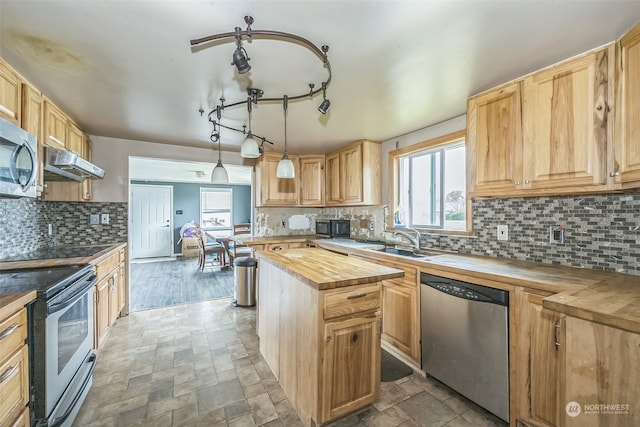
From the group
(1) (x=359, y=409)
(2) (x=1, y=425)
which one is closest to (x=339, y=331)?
(1) (x=359, y=409)

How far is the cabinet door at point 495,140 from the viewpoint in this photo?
5.74ft

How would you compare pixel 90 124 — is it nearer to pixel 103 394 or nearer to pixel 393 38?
pixel 103 394

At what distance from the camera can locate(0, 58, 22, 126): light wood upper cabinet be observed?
1.57 meters

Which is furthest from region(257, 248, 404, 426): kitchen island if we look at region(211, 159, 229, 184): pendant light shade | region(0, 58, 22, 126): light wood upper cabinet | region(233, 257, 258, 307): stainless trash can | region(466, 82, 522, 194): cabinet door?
region(0, 58, 22, 126): light wood upper cabinet

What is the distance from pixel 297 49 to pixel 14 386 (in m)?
2.09

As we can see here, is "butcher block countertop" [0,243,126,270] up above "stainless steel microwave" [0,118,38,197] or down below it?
below

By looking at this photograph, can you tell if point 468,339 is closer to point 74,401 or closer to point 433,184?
point 433,184

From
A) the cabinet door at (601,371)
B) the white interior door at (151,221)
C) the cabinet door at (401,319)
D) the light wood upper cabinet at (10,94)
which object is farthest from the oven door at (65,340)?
the white interior door at (151,221)

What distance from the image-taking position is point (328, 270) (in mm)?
1667

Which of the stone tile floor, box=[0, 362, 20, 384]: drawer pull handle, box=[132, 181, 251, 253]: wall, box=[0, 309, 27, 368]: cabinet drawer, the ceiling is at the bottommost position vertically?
the stone tile floor

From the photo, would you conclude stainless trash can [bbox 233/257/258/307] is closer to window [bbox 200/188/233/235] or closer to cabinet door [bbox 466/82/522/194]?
cabinet door [bbox 466/82/522/194]

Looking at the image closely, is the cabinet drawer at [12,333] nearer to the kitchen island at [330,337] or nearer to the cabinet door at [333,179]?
the kitchen island at [330,337]

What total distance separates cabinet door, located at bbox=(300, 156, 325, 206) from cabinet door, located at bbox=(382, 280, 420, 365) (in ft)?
6.47

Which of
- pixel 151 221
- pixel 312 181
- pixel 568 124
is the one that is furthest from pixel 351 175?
pixel 151 221
